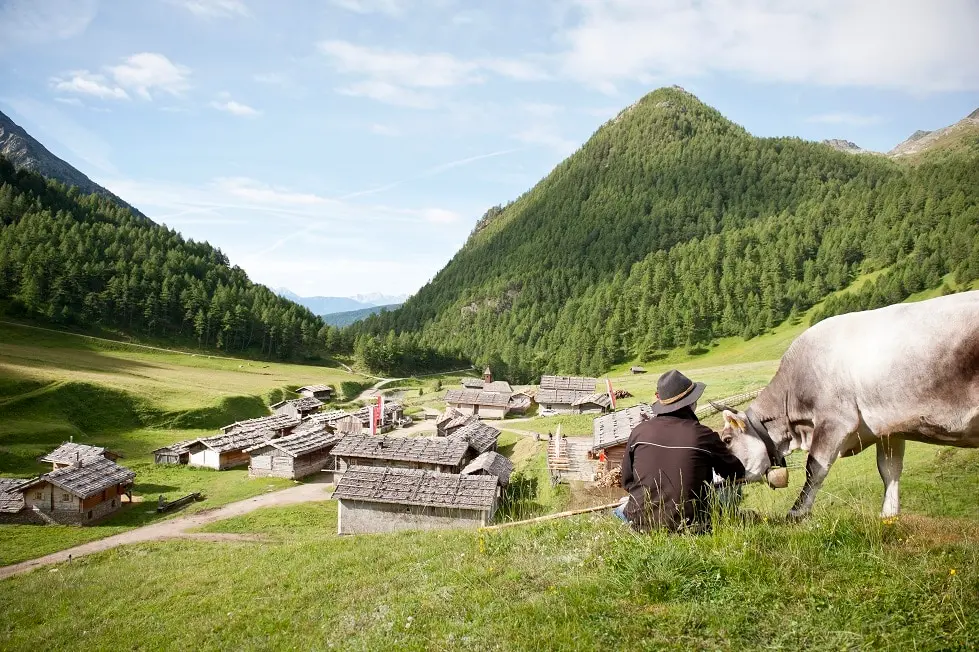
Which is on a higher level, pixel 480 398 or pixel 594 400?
pixel 594 400

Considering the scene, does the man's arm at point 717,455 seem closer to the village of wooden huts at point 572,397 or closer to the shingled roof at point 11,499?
the shingled roof at point 11,499

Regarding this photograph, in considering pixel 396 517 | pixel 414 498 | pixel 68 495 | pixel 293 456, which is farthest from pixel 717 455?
pixel 293 456

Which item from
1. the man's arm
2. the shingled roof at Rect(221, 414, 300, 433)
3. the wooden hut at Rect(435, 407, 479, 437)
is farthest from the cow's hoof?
the shingled roof at Rect(221, 414, 300, 433)

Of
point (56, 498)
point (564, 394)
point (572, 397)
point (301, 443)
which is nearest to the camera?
point (56, 498)

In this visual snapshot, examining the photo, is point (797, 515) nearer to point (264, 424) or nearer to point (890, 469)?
point (890, 469)

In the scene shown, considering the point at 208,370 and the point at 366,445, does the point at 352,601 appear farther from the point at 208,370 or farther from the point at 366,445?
the point at 208,370

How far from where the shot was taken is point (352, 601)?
9.45 m

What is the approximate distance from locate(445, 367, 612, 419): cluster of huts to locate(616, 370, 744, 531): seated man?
58.1 metres

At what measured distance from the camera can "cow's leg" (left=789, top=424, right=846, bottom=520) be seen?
754cm

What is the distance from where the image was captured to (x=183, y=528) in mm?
34625

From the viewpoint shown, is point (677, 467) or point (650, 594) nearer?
point (650, 594)

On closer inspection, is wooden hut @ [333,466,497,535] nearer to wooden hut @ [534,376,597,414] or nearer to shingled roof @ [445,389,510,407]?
wooden hut @ [534,376,597,414]

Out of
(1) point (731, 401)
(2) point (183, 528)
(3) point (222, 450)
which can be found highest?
(1) point (731, 401)

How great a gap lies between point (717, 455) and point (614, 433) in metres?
30.2
